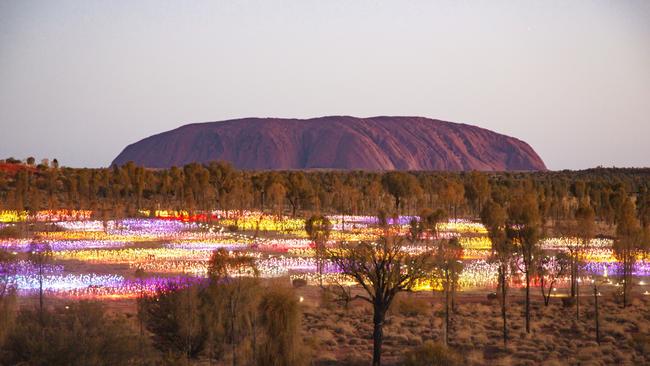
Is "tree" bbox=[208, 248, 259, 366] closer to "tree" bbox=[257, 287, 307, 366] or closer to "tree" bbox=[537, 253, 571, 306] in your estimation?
"tree" bbox=[257, 287, 307, 366]

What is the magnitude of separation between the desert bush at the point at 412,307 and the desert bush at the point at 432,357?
11.7 m

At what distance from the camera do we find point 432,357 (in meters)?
22.4

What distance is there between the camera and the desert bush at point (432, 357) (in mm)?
22281

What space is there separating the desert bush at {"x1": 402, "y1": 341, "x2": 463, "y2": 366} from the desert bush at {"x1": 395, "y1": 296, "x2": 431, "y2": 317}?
1169 cm

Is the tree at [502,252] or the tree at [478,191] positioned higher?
the tree at [478,191]

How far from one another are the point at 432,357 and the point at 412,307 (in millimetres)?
12857

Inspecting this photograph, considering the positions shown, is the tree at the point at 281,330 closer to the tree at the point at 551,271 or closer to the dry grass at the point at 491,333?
the dry grass at the point at 491,333

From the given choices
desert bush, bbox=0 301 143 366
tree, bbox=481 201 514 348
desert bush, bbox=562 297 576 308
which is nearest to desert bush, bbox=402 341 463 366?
tree, bbox=481 201 514 348

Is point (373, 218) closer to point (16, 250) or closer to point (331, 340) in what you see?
point (16, 250)

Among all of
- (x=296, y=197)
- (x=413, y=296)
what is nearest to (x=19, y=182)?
(x=296, y=197)

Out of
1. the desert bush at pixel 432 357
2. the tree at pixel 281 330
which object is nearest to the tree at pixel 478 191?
the desert bush at pixel 432 357

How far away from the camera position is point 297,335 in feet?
74.9

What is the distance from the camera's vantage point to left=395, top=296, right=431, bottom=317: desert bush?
3488cm

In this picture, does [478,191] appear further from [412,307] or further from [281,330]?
[281,330]
